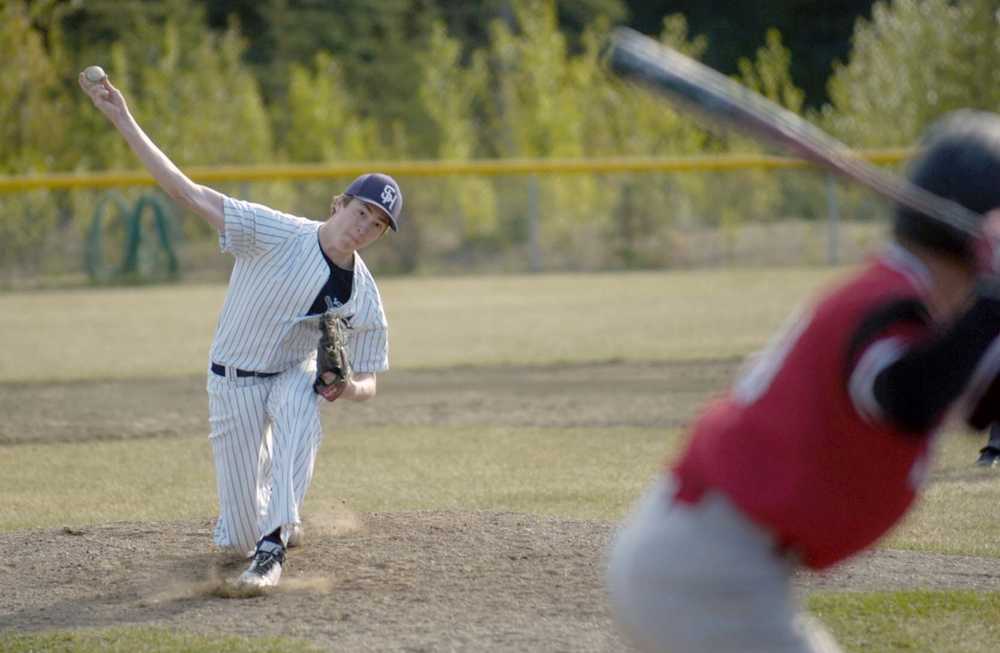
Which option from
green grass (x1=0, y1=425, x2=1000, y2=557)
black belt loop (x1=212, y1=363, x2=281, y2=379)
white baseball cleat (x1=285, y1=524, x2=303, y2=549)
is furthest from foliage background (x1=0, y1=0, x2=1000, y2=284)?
black belt loop (x1=212, y1=363, x2=281, y2=379)

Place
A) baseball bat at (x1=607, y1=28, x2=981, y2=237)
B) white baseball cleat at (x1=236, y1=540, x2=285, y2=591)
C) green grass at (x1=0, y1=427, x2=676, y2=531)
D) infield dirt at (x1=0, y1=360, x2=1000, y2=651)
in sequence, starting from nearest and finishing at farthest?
baseball bat at (x1=607, y1=28, x2=981, y2=237) < infield dirt at (x1=0, y1=360, x2=1000, y2=651) < white baseball cleat at (x1=236, y1=540, x2=285, y2=591) < green grass at (x1=0, y1=427, x2=676, y2=531)

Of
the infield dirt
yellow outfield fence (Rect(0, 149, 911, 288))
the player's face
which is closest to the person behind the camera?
the infield dirt

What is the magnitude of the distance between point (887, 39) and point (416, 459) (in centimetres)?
2498

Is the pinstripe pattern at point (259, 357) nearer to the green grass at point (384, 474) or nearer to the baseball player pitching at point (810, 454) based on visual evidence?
the green grass at point (384, 474)

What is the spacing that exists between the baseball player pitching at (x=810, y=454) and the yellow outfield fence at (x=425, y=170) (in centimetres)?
2003

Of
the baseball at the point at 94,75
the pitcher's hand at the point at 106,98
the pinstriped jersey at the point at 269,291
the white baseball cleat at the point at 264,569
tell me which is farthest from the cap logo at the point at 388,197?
the white baseball cleat at the point at 264,569

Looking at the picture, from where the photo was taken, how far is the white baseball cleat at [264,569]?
5.61 meters

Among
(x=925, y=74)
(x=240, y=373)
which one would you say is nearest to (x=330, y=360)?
(x=240, y=373)

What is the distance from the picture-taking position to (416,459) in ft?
30.0

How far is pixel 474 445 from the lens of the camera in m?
9.59

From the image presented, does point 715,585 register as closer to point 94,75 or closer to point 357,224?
point 357,224

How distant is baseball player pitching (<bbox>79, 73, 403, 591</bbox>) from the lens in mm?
5914

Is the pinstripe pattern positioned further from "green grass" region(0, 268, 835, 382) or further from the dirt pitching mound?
"green grass" region(0, 268, 835, 382)

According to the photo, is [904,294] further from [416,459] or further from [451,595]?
[416,459]
